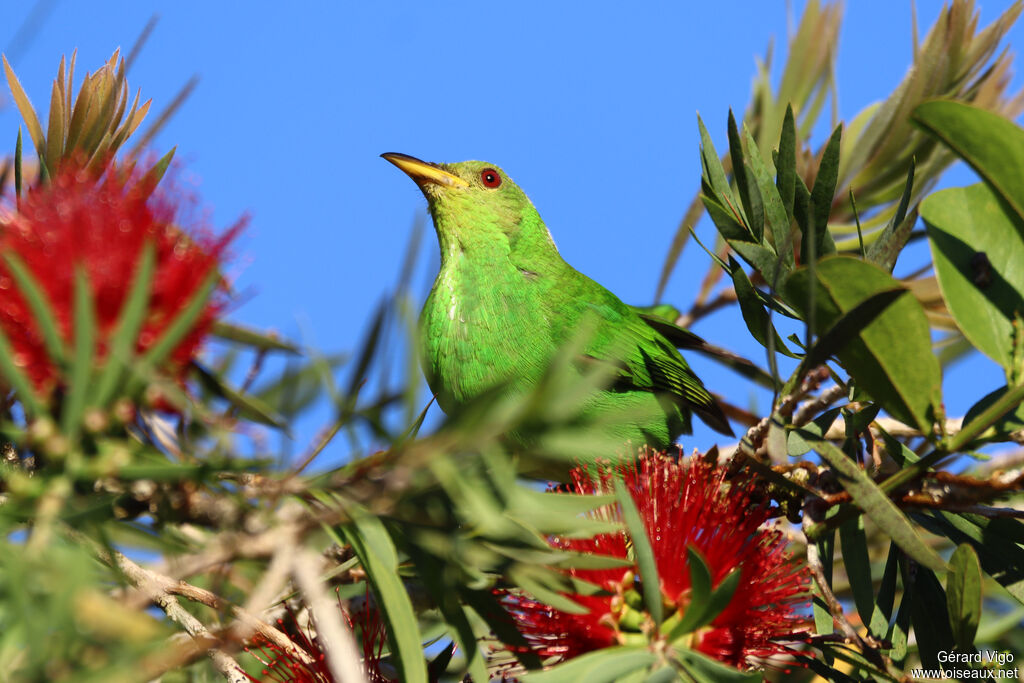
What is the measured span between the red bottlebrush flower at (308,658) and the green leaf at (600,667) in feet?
1.96

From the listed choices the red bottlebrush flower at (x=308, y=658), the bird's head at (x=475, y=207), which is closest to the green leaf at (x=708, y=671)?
the red bottlebrush flower at (x=308, y=658)

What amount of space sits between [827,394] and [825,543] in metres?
0.32

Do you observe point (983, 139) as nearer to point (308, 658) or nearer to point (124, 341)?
point (124, 341)

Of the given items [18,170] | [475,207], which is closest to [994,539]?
[18,170]

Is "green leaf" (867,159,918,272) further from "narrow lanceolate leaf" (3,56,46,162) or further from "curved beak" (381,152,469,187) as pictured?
"curved beak" (381,152,469,187)

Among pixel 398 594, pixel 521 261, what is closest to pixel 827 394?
pixel 398 594

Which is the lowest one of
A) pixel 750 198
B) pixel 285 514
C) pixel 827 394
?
pixel 285 514

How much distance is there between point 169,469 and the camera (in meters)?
0.99

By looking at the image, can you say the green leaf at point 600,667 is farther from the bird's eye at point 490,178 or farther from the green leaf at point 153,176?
the bird's eye at point 490,178

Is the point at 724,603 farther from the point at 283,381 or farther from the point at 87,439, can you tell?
the point at 87,439

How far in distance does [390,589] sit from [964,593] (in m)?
1.01

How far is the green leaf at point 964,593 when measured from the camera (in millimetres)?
1530

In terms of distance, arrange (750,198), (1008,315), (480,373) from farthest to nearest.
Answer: (480,373) < (750,198) < (1008,315)

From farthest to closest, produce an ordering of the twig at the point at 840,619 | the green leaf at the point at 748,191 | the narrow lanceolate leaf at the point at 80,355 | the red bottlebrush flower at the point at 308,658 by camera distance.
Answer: the green leaf at the point at 748,191
the red bottlebrush flower at the point at 308,658
the twig at the point at 840,619
the narrow lanceolate leaf at the point at 80,355
